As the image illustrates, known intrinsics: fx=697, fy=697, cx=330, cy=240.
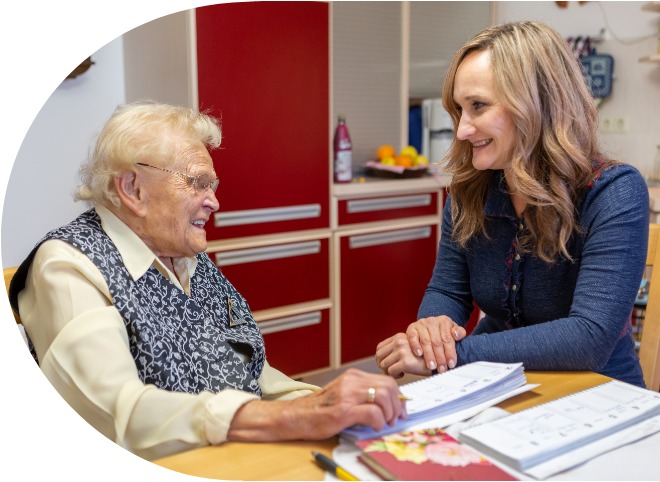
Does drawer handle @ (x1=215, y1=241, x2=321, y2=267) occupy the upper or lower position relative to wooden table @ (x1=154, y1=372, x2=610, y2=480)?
lower

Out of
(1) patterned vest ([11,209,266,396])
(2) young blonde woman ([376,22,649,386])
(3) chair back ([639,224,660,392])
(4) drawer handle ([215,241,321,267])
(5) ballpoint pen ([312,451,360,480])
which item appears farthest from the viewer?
(4) drawer handle ([215,241,321,267])

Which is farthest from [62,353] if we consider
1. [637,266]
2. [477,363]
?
[637,266]

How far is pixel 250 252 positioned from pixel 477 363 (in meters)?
1.68

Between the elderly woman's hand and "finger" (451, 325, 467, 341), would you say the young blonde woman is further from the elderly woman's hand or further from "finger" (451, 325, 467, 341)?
the elderly woman's hand

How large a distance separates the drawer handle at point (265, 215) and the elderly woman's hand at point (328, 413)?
5.73ft

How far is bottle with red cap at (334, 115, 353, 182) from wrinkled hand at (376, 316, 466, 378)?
182cm

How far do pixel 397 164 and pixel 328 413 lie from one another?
2.39 meters

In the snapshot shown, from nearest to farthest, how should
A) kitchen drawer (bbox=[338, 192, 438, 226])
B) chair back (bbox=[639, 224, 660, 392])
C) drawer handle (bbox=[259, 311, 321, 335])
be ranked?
chair back (bbox=[639, 224, 660, 392])
drawer handle (bbox=[259, 311, 321, 335])
kitchen drawer (bbox=[338, 192, 438, 226])

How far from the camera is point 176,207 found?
133 centimetres

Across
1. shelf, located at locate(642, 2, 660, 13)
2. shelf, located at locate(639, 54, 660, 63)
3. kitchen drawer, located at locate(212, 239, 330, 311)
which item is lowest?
kitchen drawer, located at locate(212, 239, 330, 311)

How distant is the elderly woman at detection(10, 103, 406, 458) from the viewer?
95 cm

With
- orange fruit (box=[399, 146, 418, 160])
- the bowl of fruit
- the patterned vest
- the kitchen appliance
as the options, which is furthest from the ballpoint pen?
the kitchen appliance

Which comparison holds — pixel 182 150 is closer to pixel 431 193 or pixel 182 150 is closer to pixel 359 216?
pixel 359 216

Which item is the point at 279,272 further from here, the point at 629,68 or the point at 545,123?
the point at 629,68
